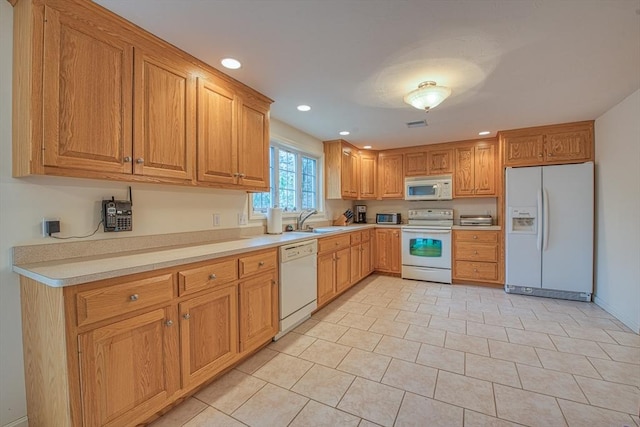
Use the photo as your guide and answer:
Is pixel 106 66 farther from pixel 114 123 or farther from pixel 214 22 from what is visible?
pixel 214 22

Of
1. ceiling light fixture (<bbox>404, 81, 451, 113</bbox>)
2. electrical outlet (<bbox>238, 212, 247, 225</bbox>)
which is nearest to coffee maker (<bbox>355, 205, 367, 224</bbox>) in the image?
electrical outlet (<bbox>238, 212, 247, 225</bbox>)

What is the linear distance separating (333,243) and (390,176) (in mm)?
2322

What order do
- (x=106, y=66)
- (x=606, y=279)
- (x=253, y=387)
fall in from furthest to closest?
(x=606, y=279), (x=253, y=387), (x=106, y=66)

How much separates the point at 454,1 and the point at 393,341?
2.52 m

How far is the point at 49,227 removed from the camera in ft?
5.10

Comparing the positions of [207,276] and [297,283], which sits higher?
[207,276]

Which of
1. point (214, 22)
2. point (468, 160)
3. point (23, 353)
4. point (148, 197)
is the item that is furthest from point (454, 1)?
point (468, 160)

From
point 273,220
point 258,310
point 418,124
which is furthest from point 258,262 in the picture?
point 418,124

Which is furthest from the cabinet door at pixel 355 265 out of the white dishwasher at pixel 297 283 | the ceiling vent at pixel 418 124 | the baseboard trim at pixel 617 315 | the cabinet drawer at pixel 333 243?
the baseboard trim at pixel 617 315

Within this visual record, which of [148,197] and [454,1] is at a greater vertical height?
[454,1]

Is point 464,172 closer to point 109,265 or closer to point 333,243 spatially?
point 333,243

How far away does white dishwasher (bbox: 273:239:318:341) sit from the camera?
259cm

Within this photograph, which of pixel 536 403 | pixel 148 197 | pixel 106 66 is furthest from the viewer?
pixel 148 197

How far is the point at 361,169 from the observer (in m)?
5.19
